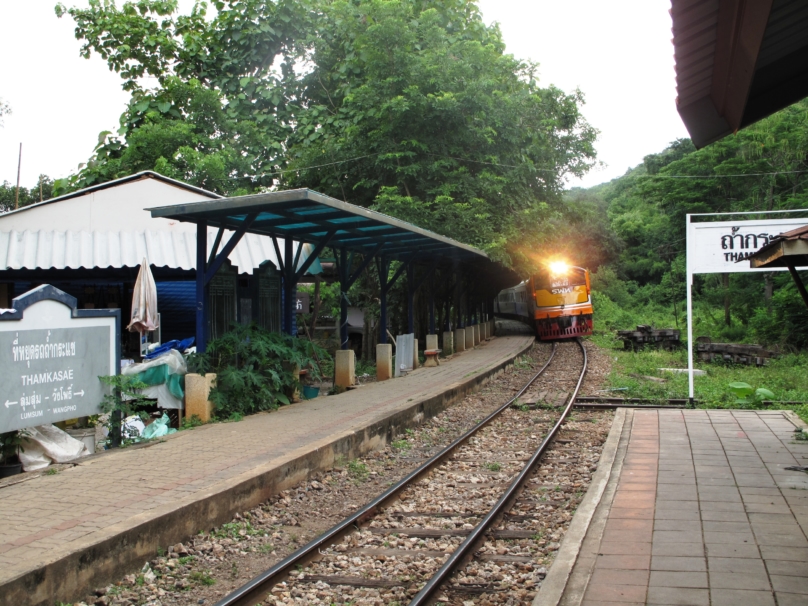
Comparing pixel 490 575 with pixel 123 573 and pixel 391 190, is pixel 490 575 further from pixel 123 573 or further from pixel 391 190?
pixel 391 190

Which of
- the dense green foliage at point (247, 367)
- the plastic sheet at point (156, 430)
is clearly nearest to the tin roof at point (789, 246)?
the dense green foliage at point (247, 367)

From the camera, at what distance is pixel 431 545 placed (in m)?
5.47

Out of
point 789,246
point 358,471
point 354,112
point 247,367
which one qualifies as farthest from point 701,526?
point 354,112

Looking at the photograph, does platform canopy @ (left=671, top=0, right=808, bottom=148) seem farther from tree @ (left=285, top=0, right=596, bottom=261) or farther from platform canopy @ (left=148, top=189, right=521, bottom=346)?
tree @ (left=285, top=0, right=596, bottom=261)

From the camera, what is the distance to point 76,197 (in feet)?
48.3

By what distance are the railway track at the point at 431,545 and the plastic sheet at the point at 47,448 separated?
9.96 ft

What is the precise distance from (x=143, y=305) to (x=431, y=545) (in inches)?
267

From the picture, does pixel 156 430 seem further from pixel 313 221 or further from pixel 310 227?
pixel 310 227

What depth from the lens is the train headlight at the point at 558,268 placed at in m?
27.1

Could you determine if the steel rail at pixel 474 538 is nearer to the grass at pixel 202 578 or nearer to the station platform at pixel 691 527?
the station platform at pixel 691 527

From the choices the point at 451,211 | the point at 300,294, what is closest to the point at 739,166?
the point at 451,211

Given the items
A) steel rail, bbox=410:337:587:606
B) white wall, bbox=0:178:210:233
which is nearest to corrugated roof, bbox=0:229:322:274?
white wall, bbox=0:178:210:233

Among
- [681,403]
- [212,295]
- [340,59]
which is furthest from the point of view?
[340,59]

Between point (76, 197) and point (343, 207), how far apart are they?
8.15m
